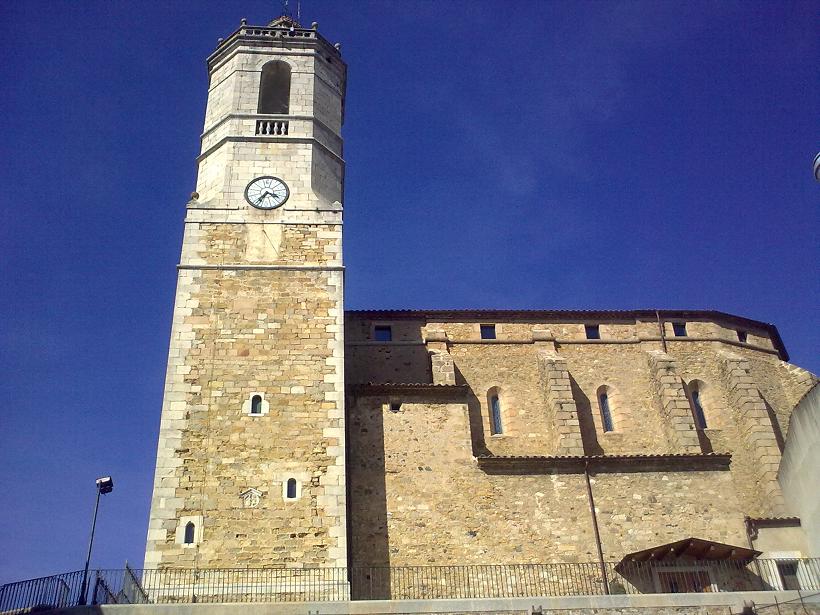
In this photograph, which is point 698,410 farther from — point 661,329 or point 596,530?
point 596,530

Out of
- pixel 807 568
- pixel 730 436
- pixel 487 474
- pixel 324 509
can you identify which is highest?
pixel 730 436

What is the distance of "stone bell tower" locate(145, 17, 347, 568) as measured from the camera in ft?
60.9

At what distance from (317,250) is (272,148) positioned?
422 centimetres

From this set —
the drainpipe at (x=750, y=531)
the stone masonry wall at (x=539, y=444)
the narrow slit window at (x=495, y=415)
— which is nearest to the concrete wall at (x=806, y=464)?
the drainpipe at (x=750, y=531)

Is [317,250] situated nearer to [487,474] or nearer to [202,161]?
[202,161]

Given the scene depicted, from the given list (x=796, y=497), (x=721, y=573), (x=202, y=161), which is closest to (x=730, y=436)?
(x=796, y=497)

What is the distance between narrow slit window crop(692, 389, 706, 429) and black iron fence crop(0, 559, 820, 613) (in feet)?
20.1

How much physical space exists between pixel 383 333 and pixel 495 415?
4.72 meters

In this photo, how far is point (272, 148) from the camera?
82.6ft

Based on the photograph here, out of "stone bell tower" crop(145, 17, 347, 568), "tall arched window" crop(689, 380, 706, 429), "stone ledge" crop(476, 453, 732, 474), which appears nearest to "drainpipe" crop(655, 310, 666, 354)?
"tall arched window" crop(689, 380, 706, 429)

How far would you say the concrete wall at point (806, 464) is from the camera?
69.3ft

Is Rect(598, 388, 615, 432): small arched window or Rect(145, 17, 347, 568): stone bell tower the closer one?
Rect(145, 17, 347, 568): stone bell tower

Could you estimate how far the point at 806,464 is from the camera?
867 inches

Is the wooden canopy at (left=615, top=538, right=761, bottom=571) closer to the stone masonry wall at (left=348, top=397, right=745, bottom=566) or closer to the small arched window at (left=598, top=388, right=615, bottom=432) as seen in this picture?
the stone masonry wall at (left=348, top=397, right=745, bottom=566)
